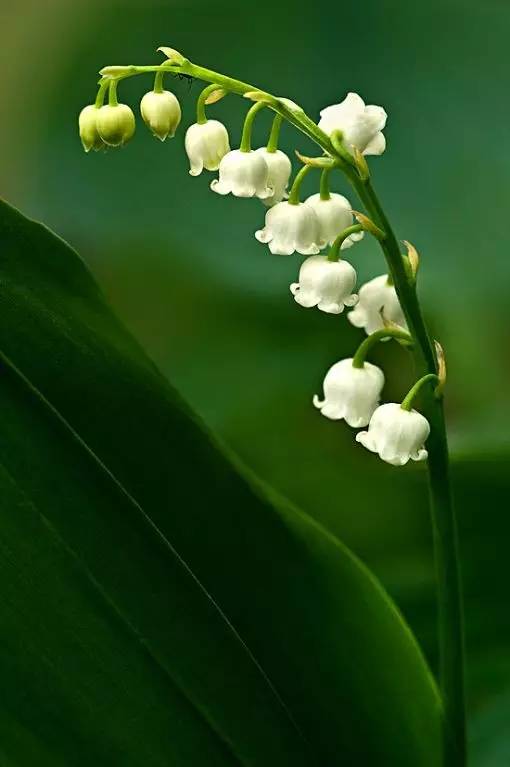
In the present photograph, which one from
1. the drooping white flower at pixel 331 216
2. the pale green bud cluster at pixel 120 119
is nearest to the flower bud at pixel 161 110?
the pale green bud cluster at pixel 120 119

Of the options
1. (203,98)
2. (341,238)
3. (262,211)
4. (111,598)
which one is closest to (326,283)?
(341,238)

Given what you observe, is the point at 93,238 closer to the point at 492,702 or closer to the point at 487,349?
the point at 487,349

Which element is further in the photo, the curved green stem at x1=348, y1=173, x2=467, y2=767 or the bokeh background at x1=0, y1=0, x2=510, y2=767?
the bokeh background at x1=0, y1=0, x2=510, y2=767

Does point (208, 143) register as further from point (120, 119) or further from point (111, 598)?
point (111, 598)

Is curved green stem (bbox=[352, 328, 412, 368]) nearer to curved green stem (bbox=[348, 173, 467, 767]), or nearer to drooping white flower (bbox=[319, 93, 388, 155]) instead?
curved green stem (bbox=[348, 173, 467, 767])

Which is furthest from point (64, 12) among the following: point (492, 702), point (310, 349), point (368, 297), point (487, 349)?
point (492, 702)

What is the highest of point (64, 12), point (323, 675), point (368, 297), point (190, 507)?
point (64, 12)

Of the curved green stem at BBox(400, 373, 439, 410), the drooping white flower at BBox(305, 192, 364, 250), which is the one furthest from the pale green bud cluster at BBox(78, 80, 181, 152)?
the curved green stem at BBox(400, 373, 439, 410)
